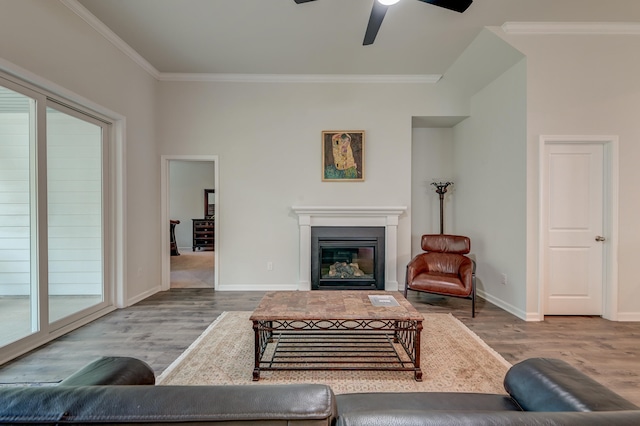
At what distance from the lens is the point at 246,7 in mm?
2801

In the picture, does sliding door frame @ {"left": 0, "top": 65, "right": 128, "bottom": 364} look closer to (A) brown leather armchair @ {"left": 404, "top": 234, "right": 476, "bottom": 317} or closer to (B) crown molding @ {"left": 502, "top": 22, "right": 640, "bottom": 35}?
(A) brown leather armchair @ {"left": 404, "top": 234, "right": 476, "bottom": 317}

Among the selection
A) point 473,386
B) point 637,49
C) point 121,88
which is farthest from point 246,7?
point 637,49

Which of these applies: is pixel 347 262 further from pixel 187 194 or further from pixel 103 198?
pixel 187 194

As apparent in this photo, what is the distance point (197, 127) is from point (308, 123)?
1.67 m

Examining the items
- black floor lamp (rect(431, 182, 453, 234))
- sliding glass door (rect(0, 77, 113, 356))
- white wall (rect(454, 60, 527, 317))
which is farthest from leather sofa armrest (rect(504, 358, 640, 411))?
black floor lamp (rect(431, 182, 453, 234))

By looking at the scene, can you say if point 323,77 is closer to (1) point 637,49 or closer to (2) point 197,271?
(1) point 637,49

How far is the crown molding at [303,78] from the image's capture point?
4.21 meters

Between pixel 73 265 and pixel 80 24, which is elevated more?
pixel 80 24

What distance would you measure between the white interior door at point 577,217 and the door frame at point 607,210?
4 cm

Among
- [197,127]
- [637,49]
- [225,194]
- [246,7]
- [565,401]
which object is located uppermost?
[246,7]

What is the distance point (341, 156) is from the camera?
432 centimetres

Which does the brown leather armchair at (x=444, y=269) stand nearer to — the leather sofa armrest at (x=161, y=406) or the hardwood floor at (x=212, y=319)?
the hardwood floor at (x=212, y=319)

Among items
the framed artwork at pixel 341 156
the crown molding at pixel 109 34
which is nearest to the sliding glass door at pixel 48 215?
the crown molding at pixel 109 34

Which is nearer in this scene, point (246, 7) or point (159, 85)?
point (246, 7)
